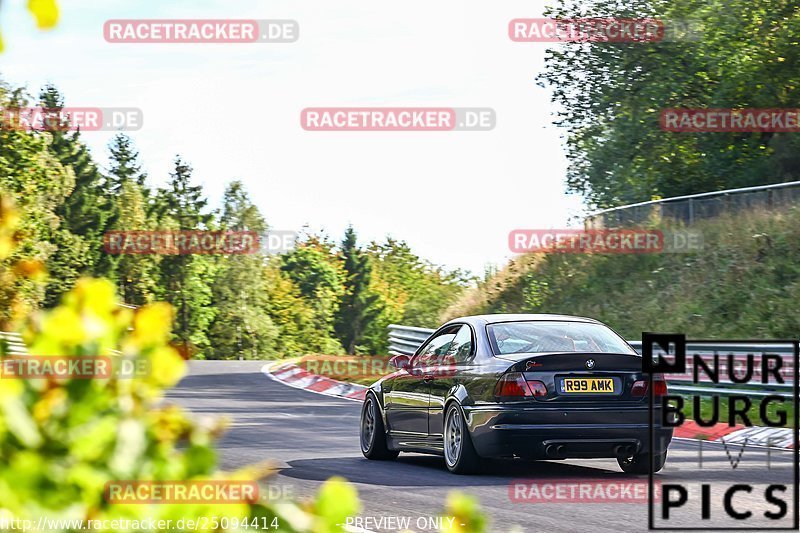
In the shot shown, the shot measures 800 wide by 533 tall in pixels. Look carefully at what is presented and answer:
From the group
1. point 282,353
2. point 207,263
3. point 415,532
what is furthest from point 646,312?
point 282,353

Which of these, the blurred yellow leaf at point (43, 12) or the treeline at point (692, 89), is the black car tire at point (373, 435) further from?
the treeline at point (692, 89)

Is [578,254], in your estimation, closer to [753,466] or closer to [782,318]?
[782,318]

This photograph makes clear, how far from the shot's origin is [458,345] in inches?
468

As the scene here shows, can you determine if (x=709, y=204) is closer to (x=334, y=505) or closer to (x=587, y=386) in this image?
(x=587, y=386)

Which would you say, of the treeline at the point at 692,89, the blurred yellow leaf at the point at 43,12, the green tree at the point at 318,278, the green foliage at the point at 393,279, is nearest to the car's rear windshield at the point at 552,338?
the blurred yellow leaf at the point at 43,12

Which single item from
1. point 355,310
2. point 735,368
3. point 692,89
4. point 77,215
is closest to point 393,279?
point 355,310

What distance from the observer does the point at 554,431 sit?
10.7 meters

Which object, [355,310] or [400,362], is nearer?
[400,362]

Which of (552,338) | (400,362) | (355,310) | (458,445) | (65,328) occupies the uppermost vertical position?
(65,328)

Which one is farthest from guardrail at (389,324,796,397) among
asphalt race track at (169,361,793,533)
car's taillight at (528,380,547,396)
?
car's taillight at (528,380,547,396)

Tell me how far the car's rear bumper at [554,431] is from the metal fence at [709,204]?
16.2 meters

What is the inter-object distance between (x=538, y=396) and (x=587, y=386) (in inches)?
16.8

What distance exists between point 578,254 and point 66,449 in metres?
33.0

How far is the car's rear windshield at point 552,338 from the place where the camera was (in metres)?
11.1
